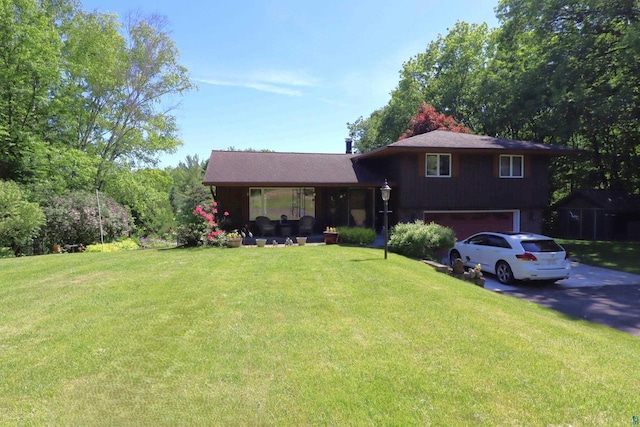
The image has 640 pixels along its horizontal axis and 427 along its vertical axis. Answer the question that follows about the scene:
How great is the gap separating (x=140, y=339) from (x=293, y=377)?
2.07 metres

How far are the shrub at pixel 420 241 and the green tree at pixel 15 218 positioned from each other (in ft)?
45.6

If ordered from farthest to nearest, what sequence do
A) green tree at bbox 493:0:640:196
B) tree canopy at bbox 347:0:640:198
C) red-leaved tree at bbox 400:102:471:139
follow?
1. red-leaved tree at bbox 400:102:471:139
2. tree canopy at bbox 347:0:640:198
3. green tree at bbox 493:0:640:196

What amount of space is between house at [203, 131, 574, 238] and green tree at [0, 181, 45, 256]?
6.93m

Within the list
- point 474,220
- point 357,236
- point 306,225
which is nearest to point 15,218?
point 306,225

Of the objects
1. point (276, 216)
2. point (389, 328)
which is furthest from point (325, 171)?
point (389, 328)

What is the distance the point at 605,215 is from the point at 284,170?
1931 cm

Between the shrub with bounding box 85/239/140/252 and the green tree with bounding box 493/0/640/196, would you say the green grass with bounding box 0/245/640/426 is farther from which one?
the green tree with bounding box 493/0/640/196

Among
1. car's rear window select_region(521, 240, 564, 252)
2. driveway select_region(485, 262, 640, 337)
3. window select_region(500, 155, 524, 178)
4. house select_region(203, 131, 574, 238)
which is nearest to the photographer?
driveway select_region(485, 262, 640, 337)

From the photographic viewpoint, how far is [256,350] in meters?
3.96

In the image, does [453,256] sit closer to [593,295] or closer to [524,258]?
[524,258]

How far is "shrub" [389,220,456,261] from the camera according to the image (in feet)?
38.6

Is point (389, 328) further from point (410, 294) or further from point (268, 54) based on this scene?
point (268, 54)

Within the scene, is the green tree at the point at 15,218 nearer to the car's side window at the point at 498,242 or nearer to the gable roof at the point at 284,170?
the gable roof at the point at 284,170

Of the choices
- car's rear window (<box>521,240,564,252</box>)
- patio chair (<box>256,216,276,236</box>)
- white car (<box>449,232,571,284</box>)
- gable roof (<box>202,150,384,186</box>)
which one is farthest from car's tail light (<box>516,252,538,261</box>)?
patio chair (<box>256,216,276,236</box>)
